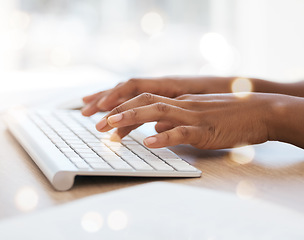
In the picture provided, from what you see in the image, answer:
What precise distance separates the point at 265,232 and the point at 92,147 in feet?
0.99

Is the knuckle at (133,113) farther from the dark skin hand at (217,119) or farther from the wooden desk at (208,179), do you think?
the wooden desk at (208,179)

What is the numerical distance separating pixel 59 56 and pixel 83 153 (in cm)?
272

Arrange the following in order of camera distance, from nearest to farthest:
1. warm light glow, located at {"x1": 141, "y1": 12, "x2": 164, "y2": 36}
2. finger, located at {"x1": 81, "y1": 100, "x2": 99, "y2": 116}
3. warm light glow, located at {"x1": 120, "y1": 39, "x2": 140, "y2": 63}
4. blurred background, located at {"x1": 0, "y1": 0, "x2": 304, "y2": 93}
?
finger, located at {"x1": 81, "y1": 100, "x2": 99, "y2": 116} < blurred background, located at {"x1": 0, "y1": 0, "x2": 304, "y2": 93} < warm light glow, located at {"x1": 141, "y1": 12, "x2": 164, "y2": 36} < warm light glow, located at {"x1": 120, "y1": 39, "x2": 140, "y2": 63}

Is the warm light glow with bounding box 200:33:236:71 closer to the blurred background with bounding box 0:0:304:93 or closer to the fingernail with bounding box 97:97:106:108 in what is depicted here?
the blurred background with bounding box 0:0:304:93

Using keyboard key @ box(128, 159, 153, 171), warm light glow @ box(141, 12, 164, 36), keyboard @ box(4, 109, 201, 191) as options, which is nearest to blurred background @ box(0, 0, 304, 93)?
warm light glow @ box(141, 12, 164, 36)

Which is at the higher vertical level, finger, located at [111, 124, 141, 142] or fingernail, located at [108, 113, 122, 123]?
fingernail, located at [108, 113, 122, 123]

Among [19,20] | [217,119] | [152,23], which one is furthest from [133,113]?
[152,23]

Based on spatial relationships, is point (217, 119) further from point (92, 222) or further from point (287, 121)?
point (92, 222)

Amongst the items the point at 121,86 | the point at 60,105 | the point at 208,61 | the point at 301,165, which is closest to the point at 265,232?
the point at 301,165

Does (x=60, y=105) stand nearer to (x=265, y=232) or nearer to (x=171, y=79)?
(x=171, y=79)

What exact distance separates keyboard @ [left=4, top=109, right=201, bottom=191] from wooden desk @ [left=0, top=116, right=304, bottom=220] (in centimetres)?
2

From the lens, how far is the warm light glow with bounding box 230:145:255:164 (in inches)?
26.9

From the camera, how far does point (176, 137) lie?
67 cm

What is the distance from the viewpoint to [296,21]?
2.64 meters
